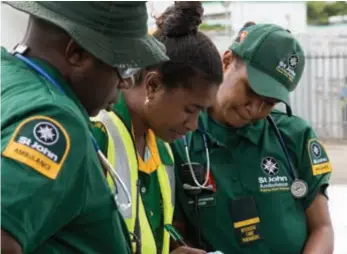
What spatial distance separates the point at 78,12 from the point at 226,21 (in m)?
11.0

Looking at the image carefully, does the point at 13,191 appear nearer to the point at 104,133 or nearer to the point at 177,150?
the point at 104,133

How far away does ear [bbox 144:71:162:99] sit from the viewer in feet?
6.97

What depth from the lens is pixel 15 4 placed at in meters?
1.56

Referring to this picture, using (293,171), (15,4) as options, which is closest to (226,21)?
(293,171)

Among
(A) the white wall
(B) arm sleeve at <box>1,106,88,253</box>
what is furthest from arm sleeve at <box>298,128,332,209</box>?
(A) the white wall

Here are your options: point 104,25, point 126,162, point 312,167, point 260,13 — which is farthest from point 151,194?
point 260,13

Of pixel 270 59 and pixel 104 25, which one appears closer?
pixel 104 25

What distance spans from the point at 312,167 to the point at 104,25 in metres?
1.27

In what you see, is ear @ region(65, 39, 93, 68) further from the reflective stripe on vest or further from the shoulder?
the reflective stripe on vest

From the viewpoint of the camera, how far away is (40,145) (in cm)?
133

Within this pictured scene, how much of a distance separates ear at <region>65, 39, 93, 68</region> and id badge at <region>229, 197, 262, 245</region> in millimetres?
1106

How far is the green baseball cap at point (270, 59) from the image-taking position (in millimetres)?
2455

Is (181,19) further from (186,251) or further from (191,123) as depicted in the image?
(186,251)

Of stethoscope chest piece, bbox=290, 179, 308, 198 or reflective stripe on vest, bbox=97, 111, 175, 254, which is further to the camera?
stethoscope chest piece, bbox=290, 179, 308, 198
